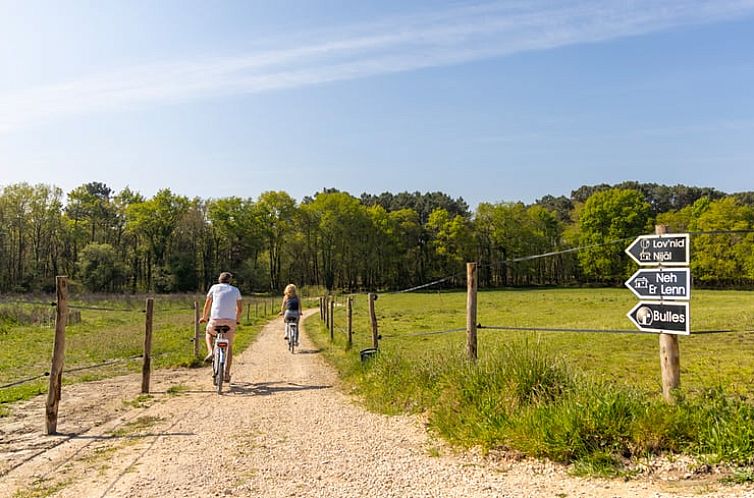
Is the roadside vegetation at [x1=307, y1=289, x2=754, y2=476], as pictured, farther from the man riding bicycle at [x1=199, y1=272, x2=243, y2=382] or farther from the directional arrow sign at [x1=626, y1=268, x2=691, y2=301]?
the man riding bicycle at [x1=199, y1=272, x2=243, y2=382]

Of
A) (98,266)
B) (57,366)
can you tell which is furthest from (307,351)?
(98,266)

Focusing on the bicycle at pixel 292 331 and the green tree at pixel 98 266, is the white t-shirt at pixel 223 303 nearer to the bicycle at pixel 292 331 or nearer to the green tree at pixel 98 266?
the bicycle at pixel 292 331

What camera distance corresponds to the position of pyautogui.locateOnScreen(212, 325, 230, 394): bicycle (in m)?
9.70

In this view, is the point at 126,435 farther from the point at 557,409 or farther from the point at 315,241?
the point at 315,241

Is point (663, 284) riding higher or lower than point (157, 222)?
lower

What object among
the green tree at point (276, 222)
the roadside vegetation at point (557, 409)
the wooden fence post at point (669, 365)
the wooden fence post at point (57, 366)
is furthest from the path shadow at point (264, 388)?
the green tree at point (276, 222)

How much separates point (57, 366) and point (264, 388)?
12.1ft

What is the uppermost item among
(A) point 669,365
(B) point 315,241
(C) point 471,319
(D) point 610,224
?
(D) point 610,224

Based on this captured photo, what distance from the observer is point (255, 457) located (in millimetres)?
5852

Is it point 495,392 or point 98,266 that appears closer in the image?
point 495,392

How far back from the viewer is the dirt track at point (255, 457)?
483cm

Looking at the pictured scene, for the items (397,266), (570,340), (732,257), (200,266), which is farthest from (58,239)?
(732,257)

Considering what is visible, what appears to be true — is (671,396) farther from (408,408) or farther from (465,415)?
(408,408)

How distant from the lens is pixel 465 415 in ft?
20.6
